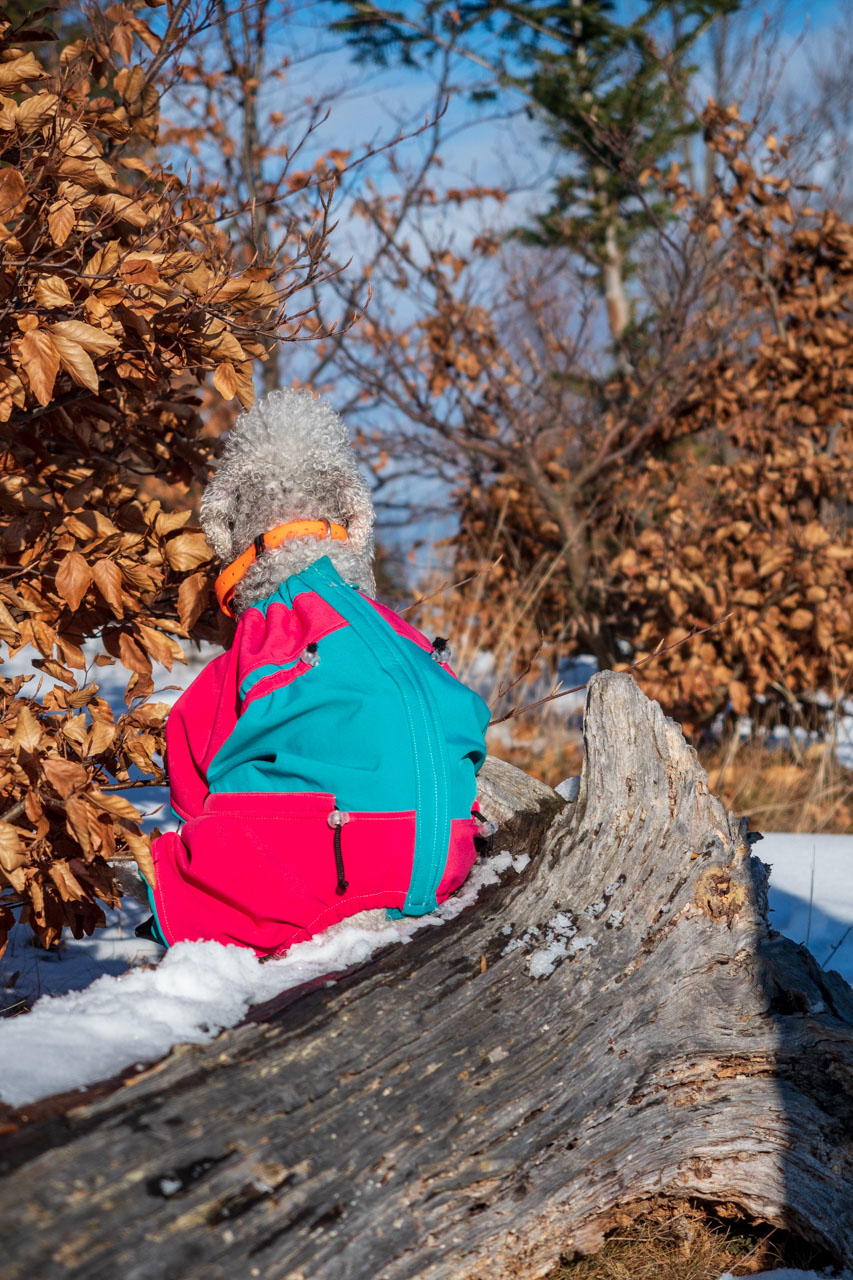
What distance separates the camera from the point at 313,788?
6.21 ft

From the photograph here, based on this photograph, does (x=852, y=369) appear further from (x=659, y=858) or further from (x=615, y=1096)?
(x=615, y=1096)

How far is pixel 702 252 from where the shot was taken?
574cm

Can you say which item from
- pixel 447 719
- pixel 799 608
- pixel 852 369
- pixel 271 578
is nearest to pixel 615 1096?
pixel 447 719

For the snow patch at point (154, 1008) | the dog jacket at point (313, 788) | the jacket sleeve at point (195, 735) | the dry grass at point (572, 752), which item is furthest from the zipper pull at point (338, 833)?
the dry grass at point (572, 752)

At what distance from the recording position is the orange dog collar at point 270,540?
6.99 feet

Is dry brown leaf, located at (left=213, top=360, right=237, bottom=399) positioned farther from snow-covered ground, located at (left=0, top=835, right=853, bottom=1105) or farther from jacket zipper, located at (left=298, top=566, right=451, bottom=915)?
snow-covered ground, located at (left=0, top=835, right=853, bottom=1105)

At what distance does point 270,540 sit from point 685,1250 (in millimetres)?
1738

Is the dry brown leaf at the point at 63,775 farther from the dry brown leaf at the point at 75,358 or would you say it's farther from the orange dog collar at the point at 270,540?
the dry brown leaf at the point at 75,358

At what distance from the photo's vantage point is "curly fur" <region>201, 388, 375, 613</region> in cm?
215

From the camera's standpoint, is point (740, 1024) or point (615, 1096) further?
point (740, 1024)

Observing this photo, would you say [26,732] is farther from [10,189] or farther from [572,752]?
[572,752]

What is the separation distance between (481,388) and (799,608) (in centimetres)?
247

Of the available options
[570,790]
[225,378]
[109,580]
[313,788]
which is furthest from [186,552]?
[570,790]

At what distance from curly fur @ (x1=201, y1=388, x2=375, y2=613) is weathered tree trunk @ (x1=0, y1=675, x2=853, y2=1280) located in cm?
74
